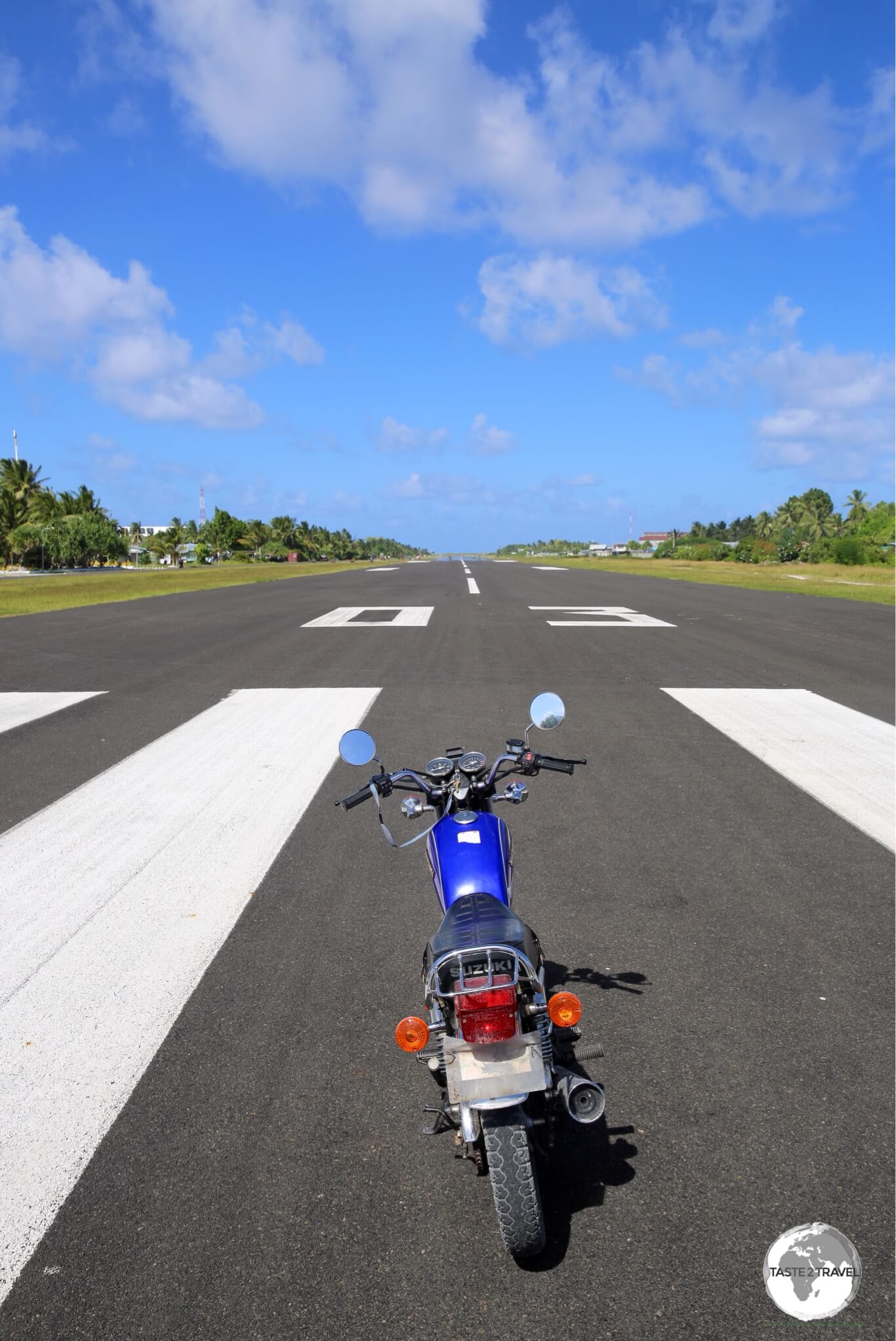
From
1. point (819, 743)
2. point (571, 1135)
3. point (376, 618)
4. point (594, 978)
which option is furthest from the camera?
point (376, 618)

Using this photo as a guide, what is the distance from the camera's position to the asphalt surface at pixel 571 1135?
7.05 ft

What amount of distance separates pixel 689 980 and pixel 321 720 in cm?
553

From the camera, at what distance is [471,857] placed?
9.21 feet

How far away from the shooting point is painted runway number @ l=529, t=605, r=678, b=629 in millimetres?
17000

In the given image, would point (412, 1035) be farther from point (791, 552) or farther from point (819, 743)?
point (791, 552)

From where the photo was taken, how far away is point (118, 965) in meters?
3.78

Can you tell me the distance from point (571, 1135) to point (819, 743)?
19.3 ft

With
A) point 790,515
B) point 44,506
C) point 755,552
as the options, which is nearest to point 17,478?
point 44,506

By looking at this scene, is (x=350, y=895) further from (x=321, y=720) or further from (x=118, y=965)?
(x=321, y=720)

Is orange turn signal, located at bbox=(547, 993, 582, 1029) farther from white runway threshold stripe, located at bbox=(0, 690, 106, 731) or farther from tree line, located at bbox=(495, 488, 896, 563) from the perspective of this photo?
tree line, located at bbox=(495, 488, 896, 563)

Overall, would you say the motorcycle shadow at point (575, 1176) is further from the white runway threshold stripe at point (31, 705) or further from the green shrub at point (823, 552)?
the green shrub at point (823, 552)

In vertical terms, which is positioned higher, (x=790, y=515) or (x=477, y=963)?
(x=790, y=515)

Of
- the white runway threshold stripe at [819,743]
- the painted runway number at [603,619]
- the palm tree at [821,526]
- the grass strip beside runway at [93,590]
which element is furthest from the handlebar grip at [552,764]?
the palm tree at [821,526]

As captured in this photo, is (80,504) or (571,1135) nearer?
(571,1135)
